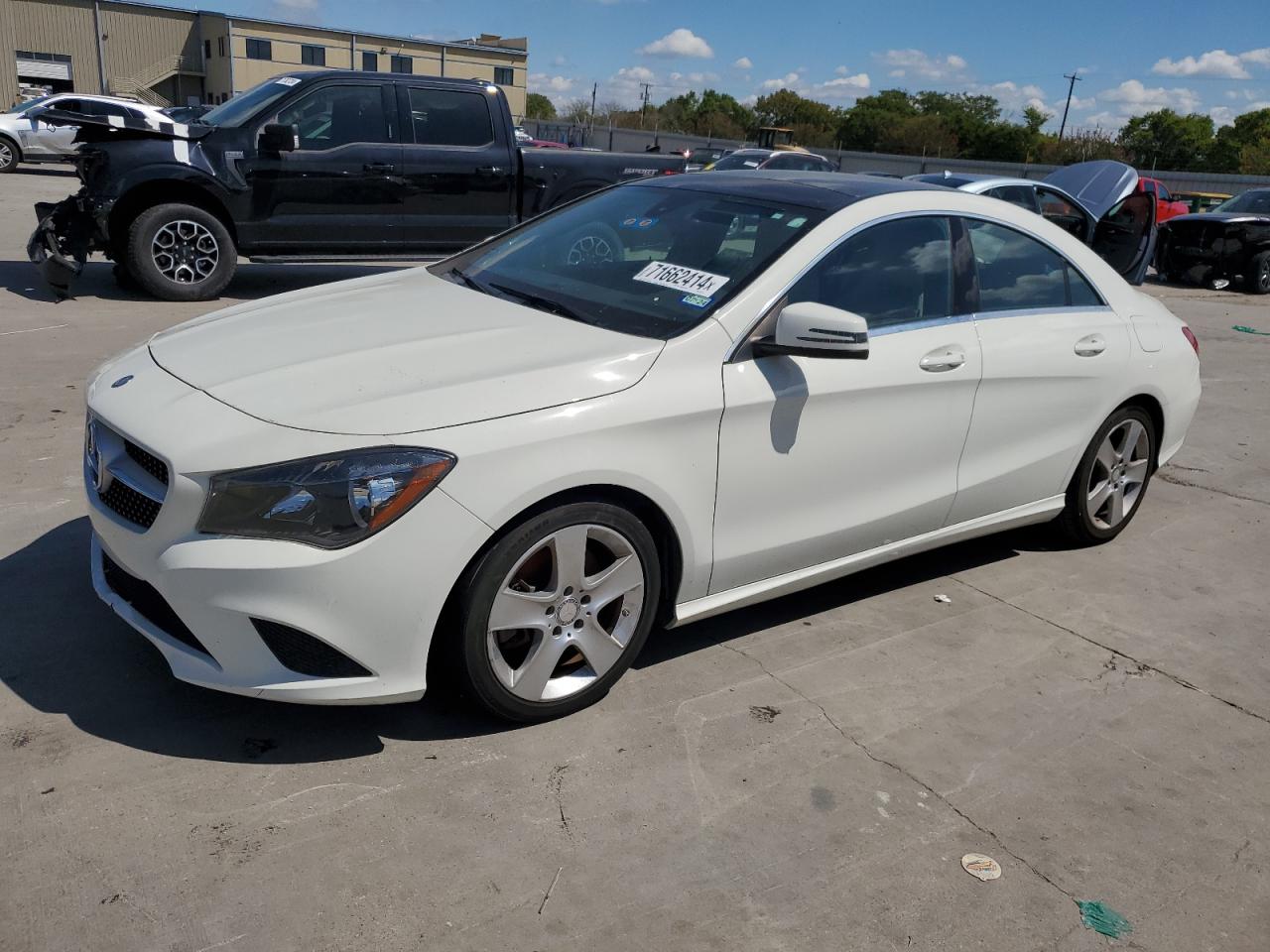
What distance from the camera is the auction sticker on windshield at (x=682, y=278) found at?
11.7 ft

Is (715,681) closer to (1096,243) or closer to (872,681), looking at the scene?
(872,681)

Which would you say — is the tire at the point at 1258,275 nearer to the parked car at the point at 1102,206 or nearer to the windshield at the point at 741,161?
the parked car at the point at 1102,206

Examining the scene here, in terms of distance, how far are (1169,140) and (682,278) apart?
75.6 m

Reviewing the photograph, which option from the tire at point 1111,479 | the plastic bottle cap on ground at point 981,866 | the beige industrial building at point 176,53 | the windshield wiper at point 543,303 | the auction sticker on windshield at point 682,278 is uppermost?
the beige industrial building at point 176,53

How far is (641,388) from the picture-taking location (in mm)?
3189

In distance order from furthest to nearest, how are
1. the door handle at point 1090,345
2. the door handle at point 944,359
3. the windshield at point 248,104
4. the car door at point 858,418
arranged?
the windshield at point 248,104
the door handle at point 1090,345
the door handle at point 944,359
the car door at point 858,418

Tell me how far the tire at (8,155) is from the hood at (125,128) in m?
15.7

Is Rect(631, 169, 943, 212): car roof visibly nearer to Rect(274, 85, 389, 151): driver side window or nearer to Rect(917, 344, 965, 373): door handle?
Rect(917, 344, 965, 373): door handle

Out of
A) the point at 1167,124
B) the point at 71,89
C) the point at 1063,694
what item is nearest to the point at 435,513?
the point at 1063,694

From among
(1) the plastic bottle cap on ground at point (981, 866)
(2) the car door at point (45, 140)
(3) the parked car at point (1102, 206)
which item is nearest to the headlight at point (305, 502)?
(1) the plastic bottle cap on ground at point (981, 866)

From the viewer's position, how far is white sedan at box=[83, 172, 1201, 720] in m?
2.78

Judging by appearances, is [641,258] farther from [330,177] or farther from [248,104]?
[248,104]

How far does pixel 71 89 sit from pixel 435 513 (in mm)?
68740

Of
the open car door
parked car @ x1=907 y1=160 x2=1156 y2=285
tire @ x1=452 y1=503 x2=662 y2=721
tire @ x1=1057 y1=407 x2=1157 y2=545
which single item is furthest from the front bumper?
the open car door
